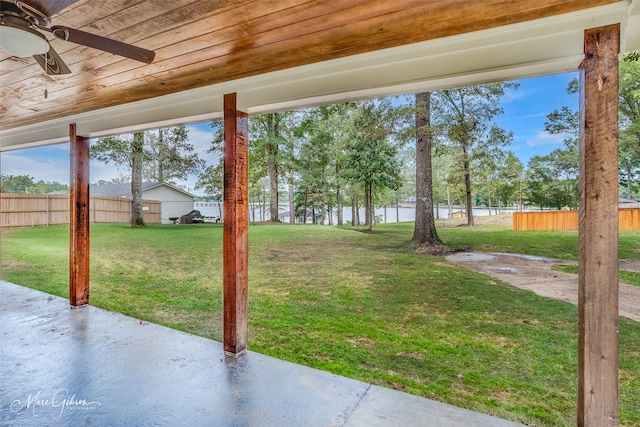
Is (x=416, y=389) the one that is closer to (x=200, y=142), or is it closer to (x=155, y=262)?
(x=155, y=262)

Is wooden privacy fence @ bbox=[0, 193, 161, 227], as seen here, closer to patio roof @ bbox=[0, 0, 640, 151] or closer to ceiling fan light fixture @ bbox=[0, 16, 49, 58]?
patio roof @ bbox=[0, 0, 640, 151]

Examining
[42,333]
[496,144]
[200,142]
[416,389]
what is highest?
[200,142]

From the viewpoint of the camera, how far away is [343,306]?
319 centimetres

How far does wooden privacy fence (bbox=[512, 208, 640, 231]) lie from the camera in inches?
94.3

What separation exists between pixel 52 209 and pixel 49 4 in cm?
674

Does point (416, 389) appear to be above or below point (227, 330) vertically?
below

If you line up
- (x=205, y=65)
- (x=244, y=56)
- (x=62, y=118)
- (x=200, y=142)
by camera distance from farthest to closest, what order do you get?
(x=200, y=142) → (x=62, y=118) → (x=205, y=65) → (x=244, y=56)

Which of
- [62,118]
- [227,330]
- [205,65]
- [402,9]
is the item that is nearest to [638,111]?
[402,9]

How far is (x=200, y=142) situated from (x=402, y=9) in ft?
15.4

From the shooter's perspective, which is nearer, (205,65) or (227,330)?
(205,65)

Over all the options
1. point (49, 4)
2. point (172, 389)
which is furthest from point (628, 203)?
point (49, 4)

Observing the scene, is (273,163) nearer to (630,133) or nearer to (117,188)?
(117,188)

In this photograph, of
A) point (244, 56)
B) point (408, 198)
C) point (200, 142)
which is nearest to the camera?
point (244, 56)

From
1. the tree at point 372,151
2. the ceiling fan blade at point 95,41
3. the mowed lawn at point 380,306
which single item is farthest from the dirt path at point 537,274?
the ceiling fan blade at point 95,41
